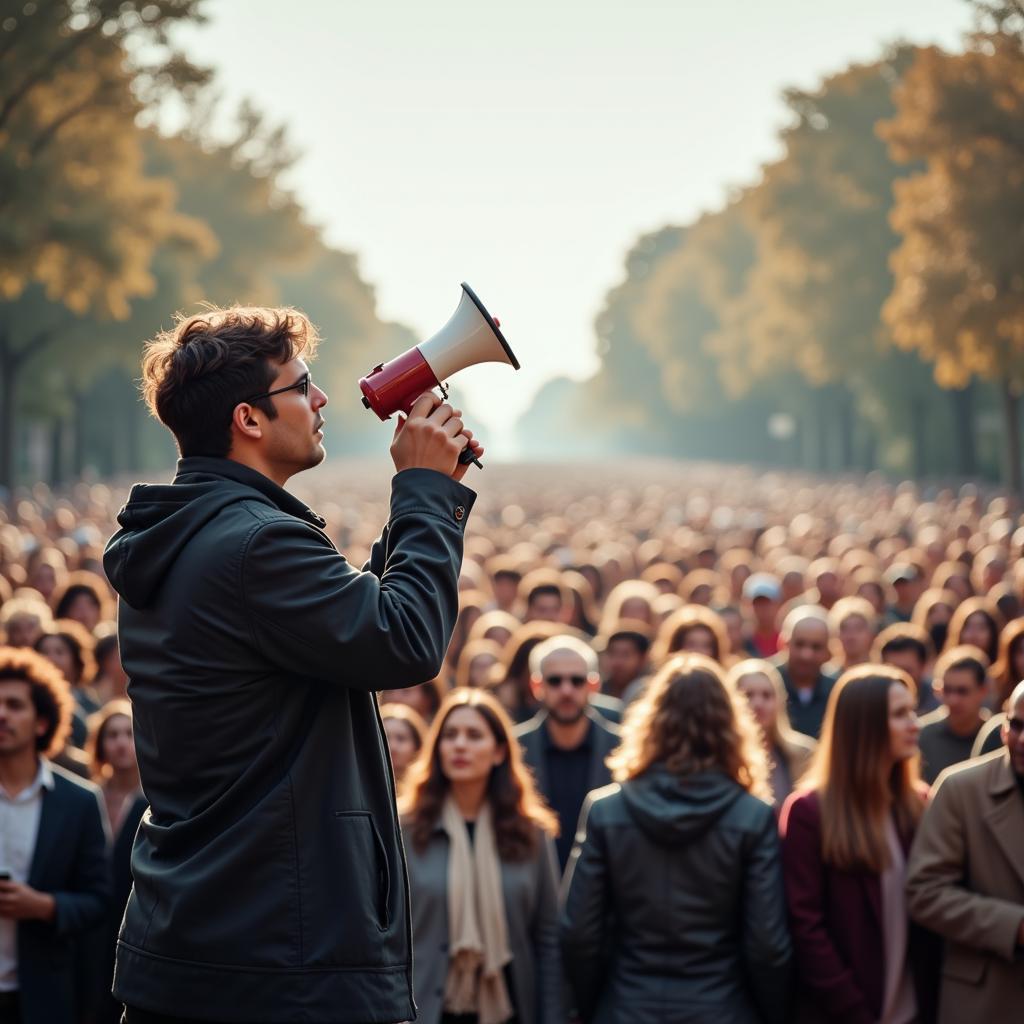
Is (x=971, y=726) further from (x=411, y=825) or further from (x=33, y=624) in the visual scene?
(x=33, y=624)

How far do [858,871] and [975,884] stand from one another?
362mm

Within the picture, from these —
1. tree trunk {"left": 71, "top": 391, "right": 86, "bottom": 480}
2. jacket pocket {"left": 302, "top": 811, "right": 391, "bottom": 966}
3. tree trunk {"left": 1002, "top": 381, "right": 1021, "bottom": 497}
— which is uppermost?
tree trunk {"left": 71, "top": 391, "right": 86, "bottom": 480}

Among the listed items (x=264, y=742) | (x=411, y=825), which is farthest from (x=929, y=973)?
(x=264, y=742)

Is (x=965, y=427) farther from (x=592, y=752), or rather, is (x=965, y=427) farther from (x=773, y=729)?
(x=592, y=752)

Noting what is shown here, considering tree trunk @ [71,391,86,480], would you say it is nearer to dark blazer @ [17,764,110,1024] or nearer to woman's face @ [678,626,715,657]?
woman's face @ [678,626,715,657]

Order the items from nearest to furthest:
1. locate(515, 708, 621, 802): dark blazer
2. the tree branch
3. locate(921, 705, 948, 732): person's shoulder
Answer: locate(515, 708, 621, 802): dark blazer
locate(921, 705, 948, 732): person's shoulder
the tree branch

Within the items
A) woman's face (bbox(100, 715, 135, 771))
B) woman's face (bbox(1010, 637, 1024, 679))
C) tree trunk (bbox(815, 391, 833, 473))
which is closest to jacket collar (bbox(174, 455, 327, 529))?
woman's face (bbox(100, 715, 135, 771))

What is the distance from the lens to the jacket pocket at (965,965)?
5180 mm

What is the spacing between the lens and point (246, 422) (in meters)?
3.04

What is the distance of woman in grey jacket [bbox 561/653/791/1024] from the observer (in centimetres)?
516

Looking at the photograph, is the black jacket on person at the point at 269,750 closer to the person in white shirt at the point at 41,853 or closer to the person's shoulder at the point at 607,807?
the person's shoulder at the point at 607,807

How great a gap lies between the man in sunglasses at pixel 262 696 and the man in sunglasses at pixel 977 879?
267cm

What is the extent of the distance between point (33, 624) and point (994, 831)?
19.5 feet

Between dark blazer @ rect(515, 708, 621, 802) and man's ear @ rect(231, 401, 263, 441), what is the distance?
4.53m
